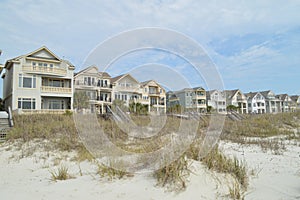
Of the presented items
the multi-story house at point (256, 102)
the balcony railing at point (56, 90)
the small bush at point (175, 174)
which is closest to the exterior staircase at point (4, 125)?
the small bush at point (175, 174)

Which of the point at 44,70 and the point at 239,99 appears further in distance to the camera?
the point at 239,99

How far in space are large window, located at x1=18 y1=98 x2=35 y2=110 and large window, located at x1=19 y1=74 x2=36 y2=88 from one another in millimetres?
1420

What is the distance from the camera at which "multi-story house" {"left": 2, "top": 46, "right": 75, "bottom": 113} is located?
21531 millimetres

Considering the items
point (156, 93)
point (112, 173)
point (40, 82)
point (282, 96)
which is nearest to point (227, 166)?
point (112, 173)

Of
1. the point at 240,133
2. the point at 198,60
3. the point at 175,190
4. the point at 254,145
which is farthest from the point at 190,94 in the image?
the point at 240,133

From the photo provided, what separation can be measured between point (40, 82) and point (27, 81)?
4.02 feet

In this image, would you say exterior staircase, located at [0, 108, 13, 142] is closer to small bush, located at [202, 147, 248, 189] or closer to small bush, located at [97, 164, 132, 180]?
small bush, located at [97, 164, 132, 180]

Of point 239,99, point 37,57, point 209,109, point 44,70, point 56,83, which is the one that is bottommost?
point 209,109

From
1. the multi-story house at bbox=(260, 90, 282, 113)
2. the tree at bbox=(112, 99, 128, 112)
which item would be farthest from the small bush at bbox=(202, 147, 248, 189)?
the multi-story house at bbox=(260, 90, 282, 113)

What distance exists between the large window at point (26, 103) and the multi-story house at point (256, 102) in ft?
160

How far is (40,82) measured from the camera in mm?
22906

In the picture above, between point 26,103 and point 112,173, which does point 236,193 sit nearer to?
point 112,173

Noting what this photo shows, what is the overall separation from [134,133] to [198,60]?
5342 millimetres

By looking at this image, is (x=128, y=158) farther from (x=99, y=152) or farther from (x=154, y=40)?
(x=154, y=40)
